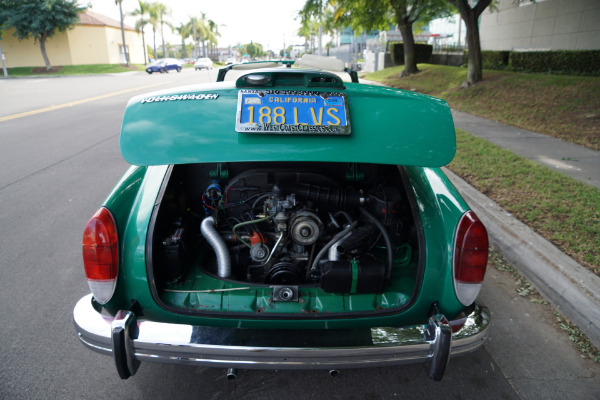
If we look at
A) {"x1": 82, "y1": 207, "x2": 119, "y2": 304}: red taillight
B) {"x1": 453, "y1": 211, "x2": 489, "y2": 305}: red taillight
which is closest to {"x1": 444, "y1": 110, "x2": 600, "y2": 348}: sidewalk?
{"x1": 453, "y1": 211, "x2": 489, "y2": 305}: red taillight

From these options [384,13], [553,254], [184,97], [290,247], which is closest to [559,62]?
[384,13]

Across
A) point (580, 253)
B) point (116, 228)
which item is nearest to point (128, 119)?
point (116, 228)

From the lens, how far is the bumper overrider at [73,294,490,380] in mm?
1835

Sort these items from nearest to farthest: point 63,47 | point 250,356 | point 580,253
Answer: point 250,356
point 580,253
point 63,47

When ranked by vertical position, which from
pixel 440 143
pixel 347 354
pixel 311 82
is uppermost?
pixel 311 82

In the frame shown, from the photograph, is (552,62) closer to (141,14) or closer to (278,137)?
(278,137)

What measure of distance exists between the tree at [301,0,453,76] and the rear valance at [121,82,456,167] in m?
12.7

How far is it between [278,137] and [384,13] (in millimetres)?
17630

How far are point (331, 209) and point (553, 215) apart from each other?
2905mm

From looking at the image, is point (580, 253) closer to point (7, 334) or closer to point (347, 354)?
point (347, 354)

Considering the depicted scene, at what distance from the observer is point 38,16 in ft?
124

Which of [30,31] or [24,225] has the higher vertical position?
[30,31]

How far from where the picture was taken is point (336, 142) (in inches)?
77.3

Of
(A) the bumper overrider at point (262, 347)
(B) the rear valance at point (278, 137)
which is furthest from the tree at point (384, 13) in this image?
(A) the bumper overrider at point (262, 347)
